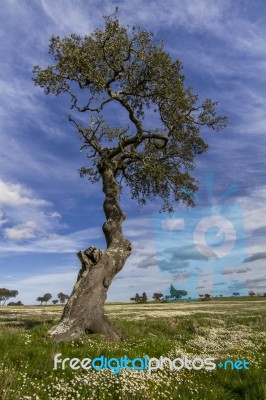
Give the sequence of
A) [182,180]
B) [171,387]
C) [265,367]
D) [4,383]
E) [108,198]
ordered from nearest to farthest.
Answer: [4,383] → [171,387] → [265,367] → [108,198] → [182,180]

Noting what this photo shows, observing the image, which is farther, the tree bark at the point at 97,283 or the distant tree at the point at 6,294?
the distant tree at the point at 6,294

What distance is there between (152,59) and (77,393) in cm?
2084

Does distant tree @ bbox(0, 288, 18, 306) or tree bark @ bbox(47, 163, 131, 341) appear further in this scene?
distant tree @ bbox(0, 288, 18, 306)

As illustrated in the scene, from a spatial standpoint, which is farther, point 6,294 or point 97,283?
point 6,294

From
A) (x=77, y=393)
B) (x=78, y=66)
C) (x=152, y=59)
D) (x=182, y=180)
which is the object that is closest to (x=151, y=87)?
(x=152, y=59)

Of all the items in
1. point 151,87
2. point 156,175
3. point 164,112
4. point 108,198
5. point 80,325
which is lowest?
point 80,325

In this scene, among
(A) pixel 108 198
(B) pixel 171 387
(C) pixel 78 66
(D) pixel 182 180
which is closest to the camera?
(B) pixel 171 387

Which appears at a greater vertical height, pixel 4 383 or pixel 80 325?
pixel 80 325

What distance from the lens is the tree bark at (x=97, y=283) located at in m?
16.1

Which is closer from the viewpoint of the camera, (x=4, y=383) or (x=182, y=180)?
(x=4, y=383)

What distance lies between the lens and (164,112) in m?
24.6

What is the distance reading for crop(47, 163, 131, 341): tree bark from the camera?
52.8 ft

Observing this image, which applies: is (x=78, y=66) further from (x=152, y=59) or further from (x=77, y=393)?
(x=77, y=393)

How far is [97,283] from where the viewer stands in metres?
17.8
